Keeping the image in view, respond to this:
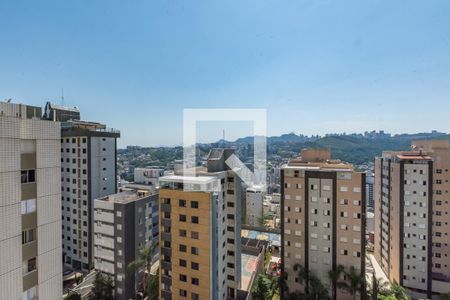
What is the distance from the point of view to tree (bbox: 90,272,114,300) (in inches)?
653

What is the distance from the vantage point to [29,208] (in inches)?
208

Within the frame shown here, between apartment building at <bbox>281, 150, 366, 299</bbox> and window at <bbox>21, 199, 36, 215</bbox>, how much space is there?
49.8 feet

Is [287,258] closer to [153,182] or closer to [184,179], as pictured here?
[184,179]

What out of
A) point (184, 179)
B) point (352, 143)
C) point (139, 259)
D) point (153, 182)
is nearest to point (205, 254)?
point (184, 179)

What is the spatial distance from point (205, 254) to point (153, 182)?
16233mm

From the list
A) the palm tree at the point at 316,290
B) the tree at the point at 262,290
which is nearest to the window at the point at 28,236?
the tree at the point at 262,290

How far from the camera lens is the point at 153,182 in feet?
88.6

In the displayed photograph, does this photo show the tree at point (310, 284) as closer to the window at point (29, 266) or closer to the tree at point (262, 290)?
the tree at point (262, 290)

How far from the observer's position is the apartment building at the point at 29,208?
4.78 metres

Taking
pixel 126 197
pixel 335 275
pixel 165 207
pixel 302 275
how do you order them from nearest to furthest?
pixel 165 207, pixel 335 275, pixel 302 275, pixel 126 197

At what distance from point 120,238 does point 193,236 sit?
7.14 m

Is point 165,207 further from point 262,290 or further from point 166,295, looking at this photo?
point 262,290

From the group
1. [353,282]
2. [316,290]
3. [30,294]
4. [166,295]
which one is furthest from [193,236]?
[353,282]

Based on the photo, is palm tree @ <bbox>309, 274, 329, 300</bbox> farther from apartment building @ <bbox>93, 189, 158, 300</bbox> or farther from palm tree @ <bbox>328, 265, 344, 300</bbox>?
apartment building @ <bbox>93, 189, 158, 300</bbox>
